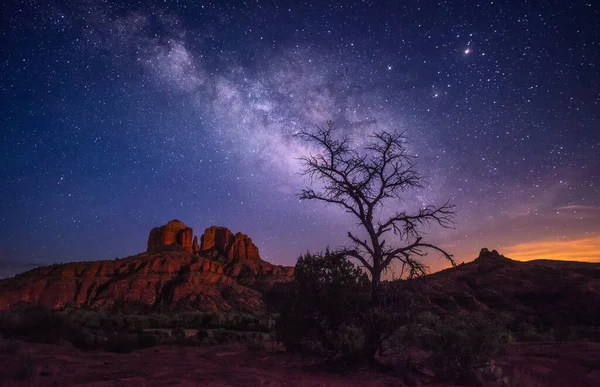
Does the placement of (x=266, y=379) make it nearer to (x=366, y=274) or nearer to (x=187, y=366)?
(x=187, y=366)

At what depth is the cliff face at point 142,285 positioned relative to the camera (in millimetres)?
56469

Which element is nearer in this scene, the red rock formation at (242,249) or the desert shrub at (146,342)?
the desert shrub at (146,342)

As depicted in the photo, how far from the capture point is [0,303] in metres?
54.1

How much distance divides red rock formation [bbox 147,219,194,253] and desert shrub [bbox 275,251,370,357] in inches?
3696

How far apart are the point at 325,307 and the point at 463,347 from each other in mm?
3691

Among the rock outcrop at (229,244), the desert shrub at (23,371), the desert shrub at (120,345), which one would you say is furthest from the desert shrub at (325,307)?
the rock outcrop at (229,244)

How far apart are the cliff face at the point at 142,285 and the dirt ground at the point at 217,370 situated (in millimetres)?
43679

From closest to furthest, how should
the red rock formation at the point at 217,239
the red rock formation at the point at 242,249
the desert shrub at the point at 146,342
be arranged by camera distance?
1. the desert shrub at the point at 146,342
2. the red rock formation at the point at 242,249
3. the red rock formation at the point at 217,239

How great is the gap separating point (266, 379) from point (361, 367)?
2.81 meters

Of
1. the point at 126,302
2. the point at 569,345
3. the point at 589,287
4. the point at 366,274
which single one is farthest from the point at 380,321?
the point at 126,302

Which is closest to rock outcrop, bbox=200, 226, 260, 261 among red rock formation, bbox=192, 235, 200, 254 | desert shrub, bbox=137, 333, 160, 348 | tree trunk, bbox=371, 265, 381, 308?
red rock formation, bbox=192, 235, 200, 254

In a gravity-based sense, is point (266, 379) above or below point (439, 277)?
below

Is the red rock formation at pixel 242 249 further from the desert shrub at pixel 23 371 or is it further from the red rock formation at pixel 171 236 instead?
the desert shrub at pixel 23 371

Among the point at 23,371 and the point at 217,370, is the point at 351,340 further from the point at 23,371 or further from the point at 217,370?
the point at 23,371
